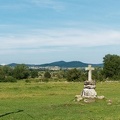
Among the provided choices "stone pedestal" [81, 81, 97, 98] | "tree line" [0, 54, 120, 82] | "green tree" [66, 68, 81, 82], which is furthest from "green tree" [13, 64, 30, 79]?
"stone pedestal" [81, 81, 97, 98]

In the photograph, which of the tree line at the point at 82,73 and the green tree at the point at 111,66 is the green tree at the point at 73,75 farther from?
the green tree at the point at 111,66

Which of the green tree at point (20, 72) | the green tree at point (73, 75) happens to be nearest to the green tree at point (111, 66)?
the green tree at point (73, 75)

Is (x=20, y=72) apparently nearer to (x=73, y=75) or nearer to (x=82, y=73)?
(x=73, y=75)

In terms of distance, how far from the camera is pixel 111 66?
121062 millimetres

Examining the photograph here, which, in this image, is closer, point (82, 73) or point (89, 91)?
point (89, 91)

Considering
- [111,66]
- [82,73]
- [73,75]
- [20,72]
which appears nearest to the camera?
[82,73]

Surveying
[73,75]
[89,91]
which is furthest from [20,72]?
[89,91]

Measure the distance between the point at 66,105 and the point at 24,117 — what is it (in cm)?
722

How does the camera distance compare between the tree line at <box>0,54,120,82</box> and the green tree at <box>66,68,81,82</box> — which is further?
the green tree at <box>66,68,81,82</box>

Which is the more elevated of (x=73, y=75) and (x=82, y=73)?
(x=82, y=73)

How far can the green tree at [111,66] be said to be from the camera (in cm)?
12047

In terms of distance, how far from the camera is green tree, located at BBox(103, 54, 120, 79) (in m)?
120

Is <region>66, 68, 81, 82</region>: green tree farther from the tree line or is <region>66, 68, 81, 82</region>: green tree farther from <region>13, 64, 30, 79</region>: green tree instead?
<region>13, 64, 30, 79</region>: green tree

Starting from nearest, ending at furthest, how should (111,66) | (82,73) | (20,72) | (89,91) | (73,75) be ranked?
(89,91)
(82,73)
(73,75)
(111,66)
(20,72)
